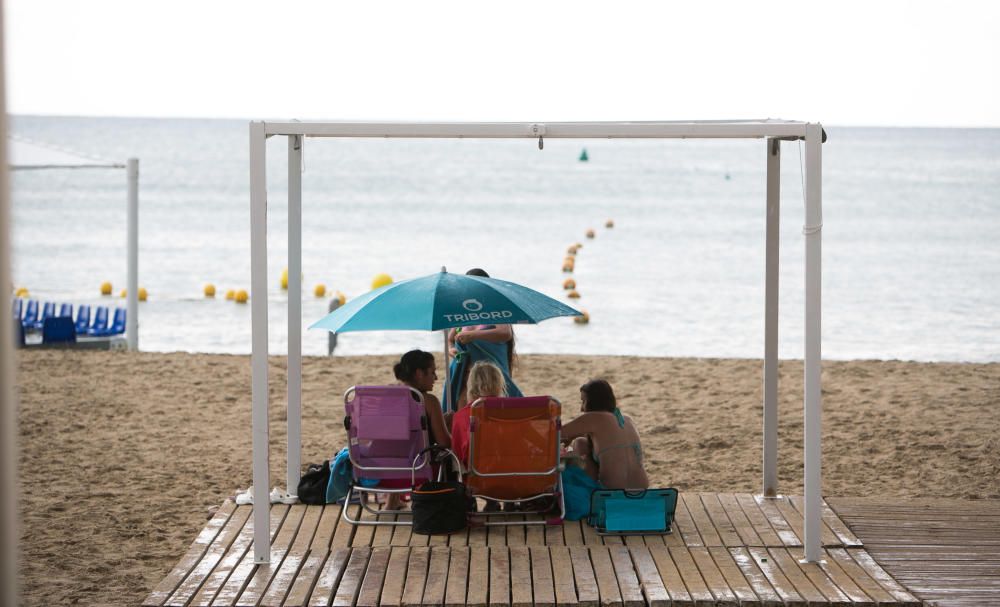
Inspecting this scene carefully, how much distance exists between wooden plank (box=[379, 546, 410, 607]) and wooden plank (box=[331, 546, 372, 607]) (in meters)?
0.10

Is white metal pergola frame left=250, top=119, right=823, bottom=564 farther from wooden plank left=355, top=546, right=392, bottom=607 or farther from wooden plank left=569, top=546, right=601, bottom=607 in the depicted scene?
wooden plank left=569, top=546, right=601, bottom=607

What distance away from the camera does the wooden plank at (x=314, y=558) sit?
4.26m

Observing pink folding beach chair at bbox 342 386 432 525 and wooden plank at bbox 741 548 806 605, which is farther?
pink folding beach chair at bbox 342 386 432 525

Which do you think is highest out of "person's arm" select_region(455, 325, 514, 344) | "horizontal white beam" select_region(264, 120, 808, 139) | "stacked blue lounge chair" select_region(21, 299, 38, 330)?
"horizontal white beam" select_region(264, 120, 808, 139)

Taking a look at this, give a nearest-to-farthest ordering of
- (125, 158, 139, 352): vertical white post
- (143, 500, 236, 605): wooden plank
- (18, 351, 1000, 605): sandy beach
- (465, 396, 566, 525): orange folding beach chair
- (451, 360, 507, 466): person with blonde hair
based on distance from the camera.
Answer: (143, 500, 236, 605): wooden plank < (465, 396, 566, 525): orange folding beach chair < (451, 360, 507, 466): person with blonde hair < (18, 351, 1000, 605): sandy beach < (125, 158, 139, 352): vertical white post

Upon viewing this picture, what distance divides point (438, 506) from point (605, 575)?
86 centimetres

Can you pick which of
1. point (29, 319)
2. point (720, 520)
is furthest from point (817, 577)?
point (29, 319)

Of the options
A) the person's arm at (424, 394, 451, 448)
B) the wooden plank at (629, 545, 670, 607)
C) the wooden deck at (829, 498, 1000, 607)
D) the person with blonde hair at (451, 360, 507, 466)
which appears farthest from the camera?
the person's arm at (424, 394, 451, 448)

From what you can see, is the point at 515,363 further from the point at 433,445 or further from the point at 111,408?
the point at 111,408

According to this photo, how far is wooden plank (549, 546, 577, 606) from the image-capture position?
13.8 ft

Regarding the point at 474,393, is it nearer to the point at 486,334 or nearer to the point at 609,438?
the point at 609,438

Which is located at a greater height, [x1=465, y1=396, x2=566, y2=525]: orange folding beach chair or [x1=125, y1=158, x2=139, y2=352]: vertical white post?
[x1=125, y1=158, x2=139, y2=352]: vertical white post

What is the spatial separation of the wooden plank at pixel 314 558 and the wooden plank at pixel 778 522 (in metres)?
1.96

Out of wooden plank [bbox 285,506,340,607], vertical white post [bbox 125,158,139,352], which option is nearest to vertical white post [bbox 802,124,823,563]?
wooden plank [bbox 285,506,340,607]
